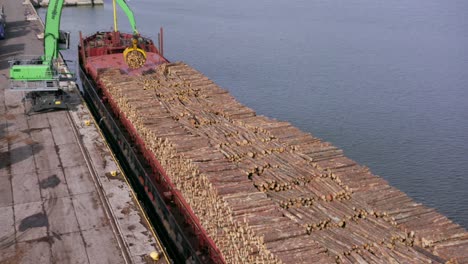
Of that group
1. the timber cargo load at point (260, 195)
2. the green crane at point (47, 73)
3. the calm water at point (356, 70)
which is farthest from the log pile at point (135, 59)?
the calm water at point (356, 70)

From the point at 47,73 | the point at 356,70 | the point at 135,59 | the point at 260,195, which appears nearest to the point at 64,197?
the point at 260,195

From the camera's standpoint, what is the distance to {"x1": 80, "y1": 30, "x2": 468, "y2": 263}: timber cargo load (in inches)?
502

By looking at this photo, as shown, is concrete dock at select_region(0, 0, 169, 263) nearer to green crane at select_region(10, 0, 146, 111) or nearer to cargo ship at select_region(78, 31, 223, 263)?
green crane at select_region(10, 0, 146, 111)

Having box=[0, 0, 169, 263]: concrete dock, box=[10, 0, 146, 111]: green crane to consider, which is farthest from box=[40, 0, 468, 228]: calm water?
box=[0, 0, 169, 263]: concrete dock

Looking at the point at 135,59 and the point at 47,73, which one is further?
the point at 135,59

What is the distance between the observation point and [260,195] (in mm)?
14516

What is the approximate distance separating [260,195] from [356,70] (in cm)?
4379

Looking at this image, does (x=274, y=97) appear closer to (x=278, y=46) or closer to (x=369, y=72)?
(x=369, y=72)

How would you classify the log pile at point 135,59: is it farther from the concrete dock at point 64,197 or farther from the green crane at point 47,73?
the concrete dock at point 64,197

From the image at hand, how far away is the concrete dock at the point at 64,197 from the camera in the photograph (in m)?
16.6

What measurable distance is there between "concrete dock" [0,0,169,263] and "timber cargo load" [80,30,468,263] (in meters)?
1.72

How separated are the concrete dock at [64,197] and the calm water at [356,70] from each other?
20.9 meters

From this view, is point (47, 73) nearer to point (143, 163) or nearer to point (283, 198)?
point (143, 163)

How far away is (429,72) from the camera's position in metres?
53.1
